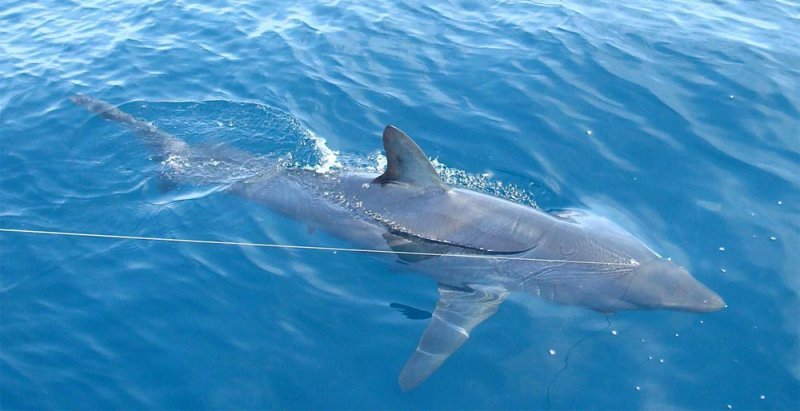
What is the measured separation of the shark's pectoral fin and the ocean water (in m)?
0.18

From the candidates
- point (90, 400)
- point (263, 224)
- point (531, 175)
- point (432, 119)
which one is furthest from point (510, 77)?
point (90, 400)

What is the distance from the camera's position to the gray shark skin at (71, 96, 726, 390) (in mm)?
8688

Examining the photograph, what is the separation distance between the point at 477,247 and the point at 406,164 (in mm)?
1604

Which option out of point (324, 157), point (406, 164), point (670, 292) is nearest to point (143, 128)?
point (324, 157)

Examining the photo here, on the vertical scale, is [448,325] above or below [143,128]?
below

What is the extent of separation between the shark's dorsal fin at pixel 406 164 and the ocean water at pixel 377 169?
1.39 metres

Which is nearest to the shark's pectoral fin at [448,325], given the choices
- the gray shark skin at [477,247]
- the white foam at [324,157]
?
the gray shark skin at [477,247]

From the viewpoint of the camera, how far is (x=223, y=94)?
1420 cm

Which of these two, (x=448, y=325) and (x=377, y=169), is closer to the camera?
(x=448, y=325)

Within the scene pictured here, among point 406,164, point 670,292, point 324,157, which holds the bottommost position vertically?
point 670,292

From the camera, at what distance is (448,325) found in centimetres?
852

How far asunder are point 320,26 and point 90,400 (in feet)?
40.1

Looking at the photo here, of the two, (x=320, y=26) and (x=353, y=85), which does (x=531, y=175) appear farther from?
(x=320, y=26)

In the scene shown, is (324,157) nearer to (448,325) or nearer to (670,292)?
(448,325)
